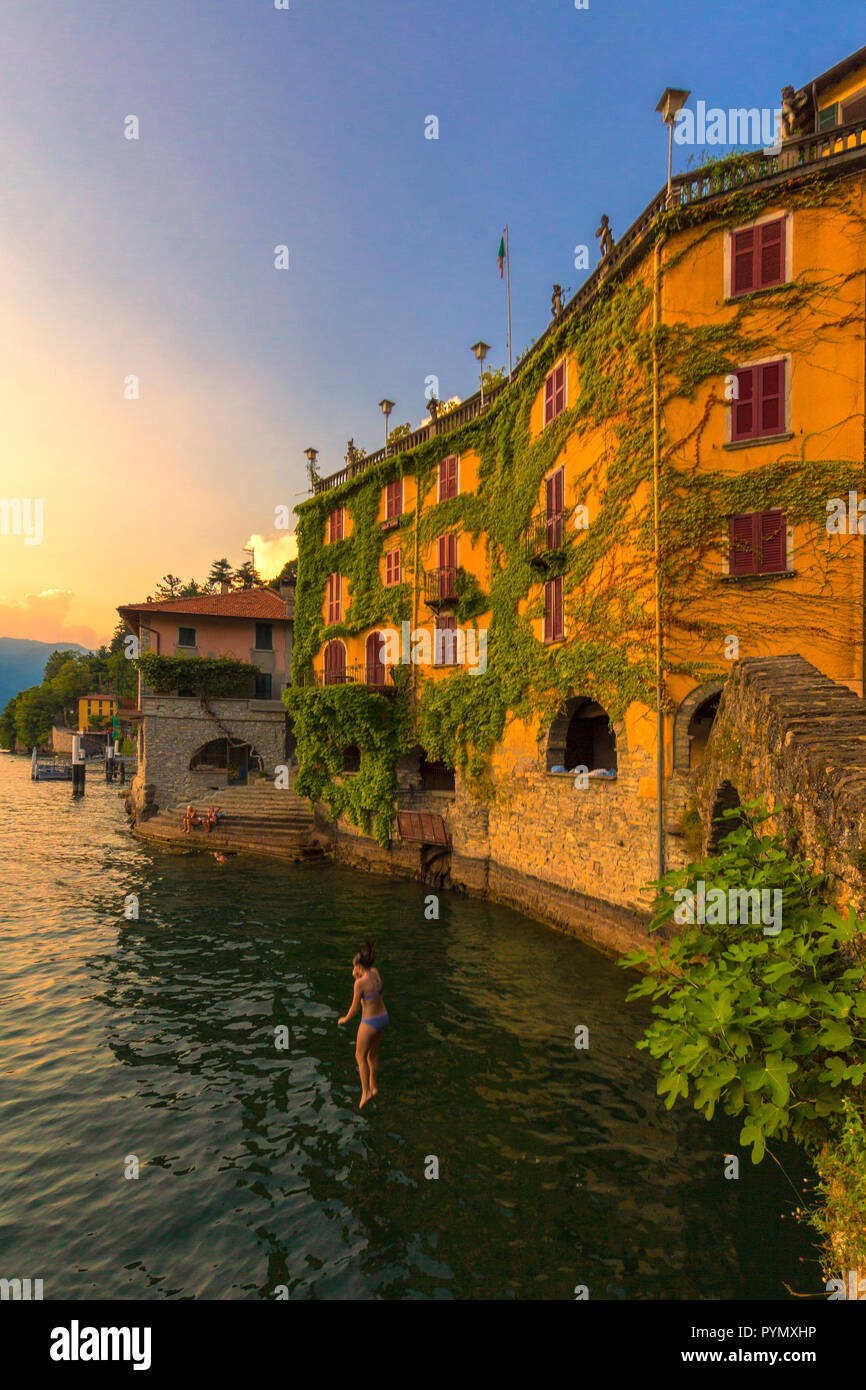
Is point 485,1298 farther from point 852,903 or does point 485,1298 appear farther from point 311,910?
point 311,910

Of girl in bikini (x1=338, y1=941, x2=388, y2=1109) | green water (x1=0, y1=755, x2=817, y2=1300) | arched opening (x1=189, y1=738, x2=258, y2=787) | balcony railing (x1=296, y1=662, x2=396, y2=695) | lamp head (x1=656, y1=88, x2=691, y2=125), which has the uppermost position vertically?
lamp head (x1=656, y1=88, x2=691, y2=125)

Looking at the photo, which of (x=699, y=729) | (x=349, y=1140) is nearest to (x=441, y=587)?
(x=699, y=729)

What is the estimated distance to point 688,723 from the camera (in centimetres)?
1405

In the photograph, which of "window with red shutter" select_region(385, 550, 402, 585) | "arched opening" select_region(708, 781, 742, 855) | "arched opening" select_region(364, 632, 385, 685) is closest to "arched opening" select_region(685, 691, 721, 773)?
"arched opening" select_region(708, 781, 742, 855)

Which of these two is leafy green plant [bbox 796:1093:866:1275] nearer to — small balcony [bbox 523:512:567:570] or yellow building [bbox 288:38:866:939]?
yellow building [bbox 288:38:866:939]

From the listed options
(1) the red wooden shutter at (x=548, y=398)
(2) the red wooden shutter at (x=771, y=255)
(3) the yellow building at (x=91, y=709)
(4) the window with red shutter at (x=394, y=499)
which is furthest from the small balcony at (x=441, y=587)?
(3) the yellow building at (x=91, y=709)

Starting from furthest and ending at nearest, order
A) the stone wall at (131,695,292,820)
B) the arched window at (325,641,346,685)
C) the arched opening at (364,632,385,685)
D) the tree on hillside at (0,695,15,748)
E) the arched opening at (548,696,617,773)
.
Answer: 1. the tree on hillside at (0,695,15,748)
2. the stone wall at (131,695,292,820)
3. the arched window at (325,641,346,685)
4. the arched opening at (364,632,385,685)
5. the arched opening at (548,696,617,773)

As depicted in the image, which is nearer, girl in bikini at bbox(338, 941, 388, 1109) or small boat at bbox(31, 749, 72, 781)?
girl in bikini at bbox(338, 941, 388, 1109)

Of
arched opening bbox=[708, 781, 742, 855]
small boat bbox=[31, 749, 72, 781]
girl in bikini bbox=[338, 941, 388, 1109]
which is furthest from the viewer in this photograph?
small boat bbox=[31, 749, 72, 781]

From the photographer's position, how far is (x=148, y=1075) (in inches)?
404

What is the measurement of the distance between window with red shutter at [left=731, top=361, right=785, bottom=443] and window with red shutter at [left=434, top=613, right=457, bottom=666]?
11.6 m

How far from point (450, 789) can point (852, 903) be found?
807 inches

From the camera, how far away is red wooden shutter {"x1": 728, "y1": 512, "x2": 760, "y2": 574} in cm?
1384

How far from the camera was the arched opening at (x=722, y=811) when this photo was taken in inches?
466
